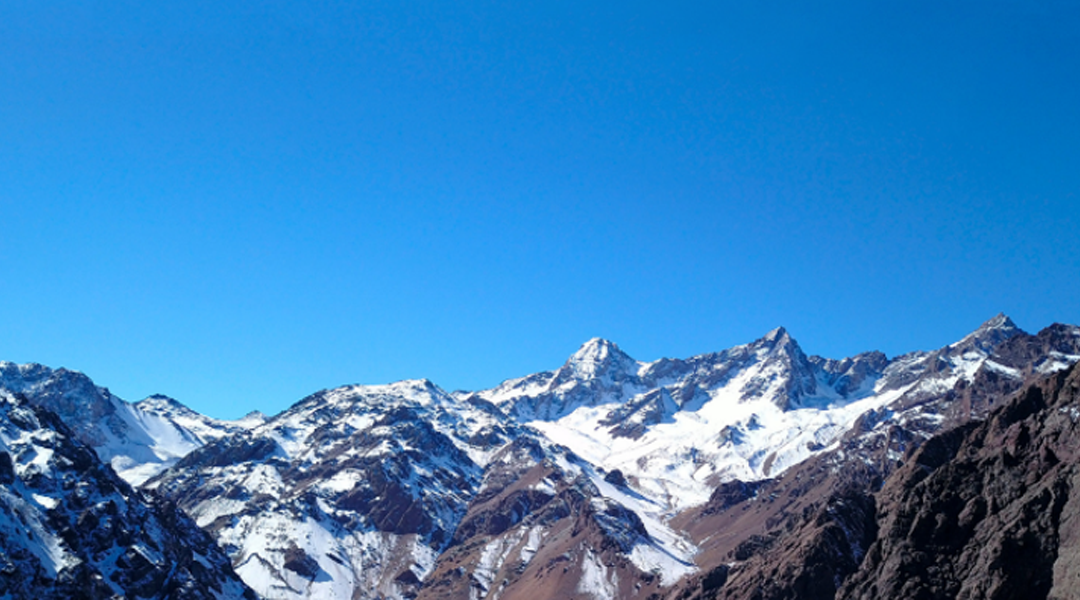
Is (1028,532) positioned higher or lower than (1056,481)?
lower

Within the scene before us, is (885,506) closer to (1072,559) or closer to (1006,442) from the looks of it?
(1006,442)

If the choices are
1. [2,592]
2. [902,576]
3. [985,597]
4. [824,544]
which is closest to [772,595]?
[824,544]

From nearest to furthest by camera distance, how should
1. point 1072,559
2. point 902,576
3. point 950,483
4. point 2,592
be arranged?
point 1072,559 < point 902,576 < point 950,483 < point 2,592

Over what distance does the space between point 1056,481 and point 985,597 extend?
20.7 m

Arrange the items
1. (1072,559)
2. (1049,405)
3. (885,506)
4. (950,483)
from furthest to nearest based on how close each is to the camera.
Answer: (885,506) → (1049,405) → (950,483) → (1072,559)

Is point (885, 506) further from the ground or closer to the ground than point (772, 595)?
further from the ground

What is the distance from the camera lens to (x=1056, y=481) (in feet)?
395

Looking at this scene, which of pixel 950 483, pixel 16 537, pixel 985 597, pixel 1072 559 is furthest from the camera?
pixel 16 537

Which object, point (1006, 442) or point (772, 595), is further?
point (772, 595)

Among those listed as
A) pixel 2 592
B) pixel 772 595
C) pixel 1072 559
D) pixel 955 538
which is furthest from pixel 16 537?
pixel 1072 559

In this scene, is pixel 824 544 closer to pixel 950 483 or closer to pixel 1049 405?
pixel 950 483

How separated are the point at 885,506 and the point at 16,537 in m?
196

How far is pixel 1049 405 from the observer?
493 ft

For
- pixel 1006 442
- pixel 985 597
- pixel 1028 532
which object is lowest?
pixel 985 597
